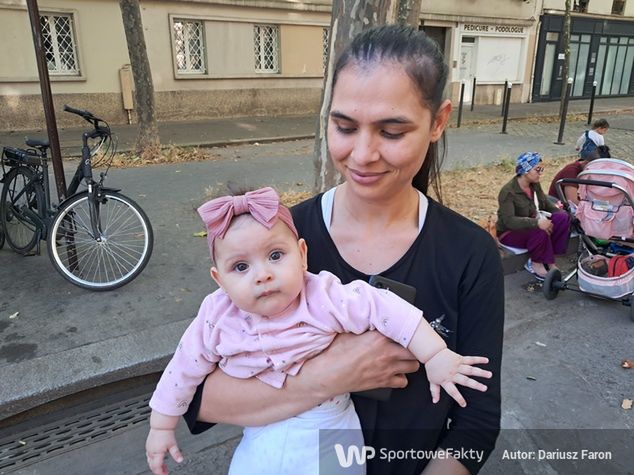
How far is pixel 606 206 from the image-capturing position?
4383 millimetres

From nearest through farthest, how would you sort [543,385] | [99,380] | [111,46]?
[99,380]
[543,385]
[111,46]

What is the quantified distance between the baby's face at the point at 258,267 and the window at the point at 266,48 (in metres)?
14.8

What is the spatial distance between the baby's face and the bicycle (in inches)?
120

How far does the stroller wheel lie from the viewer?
175 inches

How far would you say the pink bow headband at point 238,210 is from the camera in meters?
1.38

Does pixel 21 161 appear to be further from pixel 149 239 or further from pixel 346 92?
pixel 346 92

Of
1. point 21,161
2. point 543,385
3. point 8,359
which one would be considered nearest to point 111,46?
point 21,161

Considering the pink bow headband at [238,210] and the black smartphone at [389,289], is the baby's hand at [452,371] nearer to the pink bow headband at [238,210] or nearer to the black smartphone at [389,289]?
the black smartphone at [389,289]

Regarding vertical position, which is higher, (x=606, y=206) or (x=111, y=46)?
(x=111, y=46)

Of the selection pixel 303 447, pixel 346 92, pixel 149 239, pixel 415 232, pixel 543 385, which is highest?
pixel 346 92

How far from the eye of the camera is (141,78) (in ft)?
28.6

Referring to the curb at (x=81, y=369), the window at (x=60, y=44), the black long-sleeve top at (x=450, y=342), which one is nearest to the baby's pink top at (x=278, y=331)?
the black long-sleeve top at (x=450, y=342)

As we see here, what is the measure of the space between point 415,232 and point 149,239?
10.4ft

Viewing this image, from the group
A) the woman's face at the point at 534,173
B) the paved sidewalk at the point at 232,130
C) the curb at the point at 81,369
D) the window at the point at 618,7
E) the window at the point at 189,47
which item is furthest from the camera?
the window at the point at 618,7
